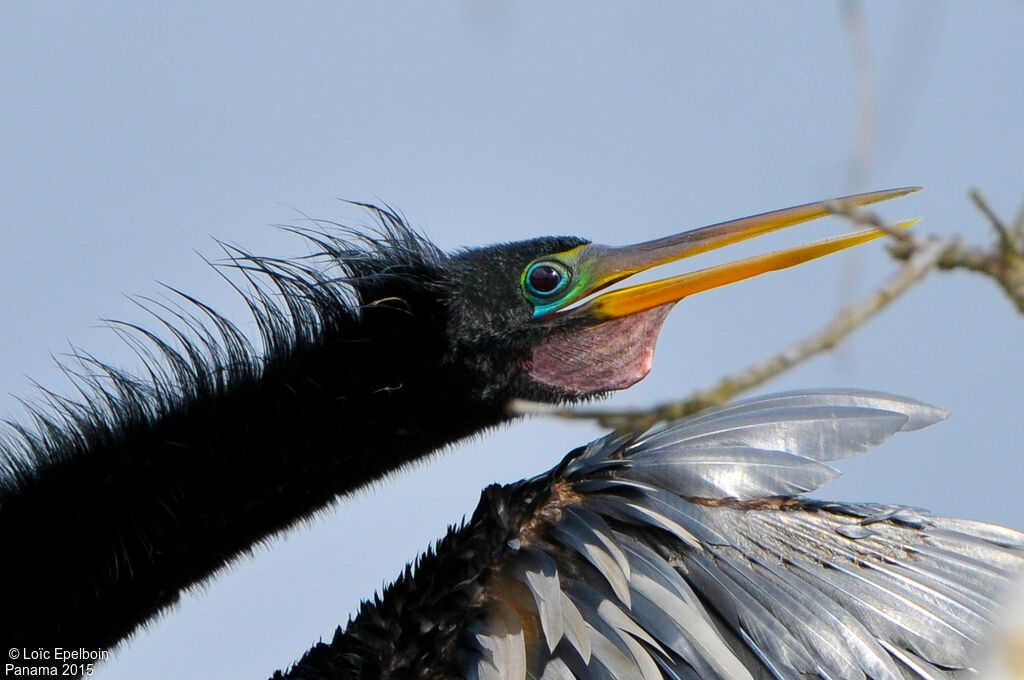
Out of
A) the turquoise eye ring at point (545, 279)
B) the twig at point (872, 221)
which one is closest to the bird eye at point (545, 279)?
the turquoise eye ring at point (545, 279)

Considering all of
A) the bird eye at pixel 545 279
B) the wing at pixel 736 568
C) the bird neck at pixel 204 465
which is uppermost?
the bird eye at pixel 545 279

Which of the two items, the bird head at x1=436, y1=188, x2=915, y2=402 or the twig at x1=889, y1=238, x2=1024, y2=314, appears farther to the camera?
the bird head at x1=436, y1=188, x2=915, y2=402

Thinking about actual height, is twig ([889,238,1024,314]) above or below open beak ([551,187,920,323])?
below

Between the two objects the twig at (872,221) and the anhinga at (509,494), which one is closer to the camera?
the twig at (872,221)

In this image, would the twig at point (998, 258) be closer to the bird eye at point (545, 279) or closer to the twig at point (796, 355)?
the twig at point (796, 355)

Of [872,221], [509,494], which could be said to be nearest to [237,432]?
[509,494]

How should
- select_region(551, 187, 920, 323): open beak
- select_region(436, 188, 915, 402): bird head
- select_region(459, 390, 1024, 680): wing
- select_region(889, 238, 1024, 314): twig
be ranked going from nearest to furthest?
select_region(889, 238, 1024, 314): twig → select_region(459, 390, 1024, 680): wing → select_region(551, 187, 920, 323): open beak → select_region(436, 188, 915, 402): bird head

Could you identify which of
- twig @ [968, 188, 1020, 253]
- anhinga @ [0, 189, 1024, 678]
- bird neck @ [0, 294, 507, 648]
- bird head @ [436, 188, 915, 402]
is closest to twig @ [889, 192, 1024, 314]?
twig @ [968, 188, 1020, 253]

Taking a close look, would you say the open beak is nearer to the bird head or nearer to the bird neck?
the bird head
